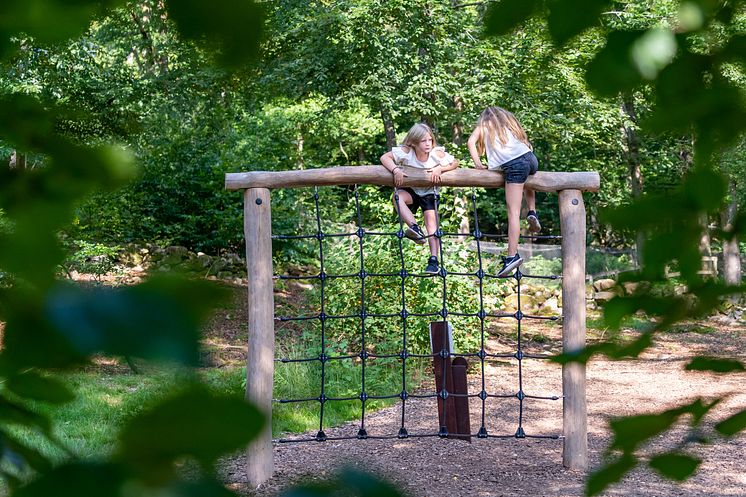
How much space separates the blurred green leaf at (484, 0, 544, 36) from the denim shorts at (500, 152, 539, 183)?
439cm

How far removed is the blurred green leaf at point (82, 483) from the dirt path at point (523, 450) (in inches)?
105

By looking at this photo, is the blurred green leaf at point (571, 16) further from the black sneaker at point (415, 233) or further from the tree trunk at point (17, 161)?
the black sneaker at point (415, 233)

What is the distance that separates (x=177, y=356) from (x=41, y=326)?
63mm

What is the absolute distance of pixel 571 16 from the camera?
453mm

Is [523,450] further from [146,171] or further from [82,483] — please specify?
[82,483]

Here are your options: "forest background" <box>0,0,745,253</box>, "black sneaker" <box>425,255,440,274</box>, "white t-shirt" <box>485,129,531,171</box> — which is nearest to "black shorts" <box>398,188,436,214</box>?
"black sneaker" <box>425,255,440,274</box>

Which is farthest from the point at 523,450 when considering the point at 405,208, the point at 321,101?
the point at 321,101

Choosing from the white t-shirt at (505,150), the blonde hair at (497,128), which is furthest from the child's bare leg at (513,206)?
the blonde hair at (497,128)

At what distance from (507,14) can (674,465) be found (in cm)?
28

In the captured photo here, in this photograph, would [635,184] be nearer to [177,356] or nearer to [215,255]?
[215,255]

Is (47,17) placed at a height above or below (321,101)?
below

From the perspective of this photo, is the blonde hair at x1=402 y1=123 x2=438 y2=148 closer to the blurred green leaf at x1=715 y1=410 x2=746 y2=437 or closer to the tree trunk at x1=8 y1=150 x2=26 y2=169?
the blurred green leaf at x1=715 y1=410 x2=746 y2=437

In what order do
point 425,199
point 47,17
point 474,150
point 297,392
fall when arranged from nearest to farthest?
point 47,17, point 474,150, point 425,199, point 297,392

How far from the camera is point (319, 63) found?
10.3 m
